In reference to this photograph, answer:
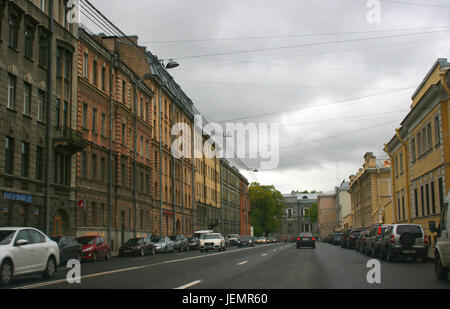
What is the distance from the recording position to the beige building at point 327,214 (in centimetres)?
14362

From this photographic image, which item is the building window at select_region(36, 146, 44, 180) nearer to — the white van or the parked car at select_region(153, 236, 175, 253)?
the parked car at select_region(153, 236, 175, 253)

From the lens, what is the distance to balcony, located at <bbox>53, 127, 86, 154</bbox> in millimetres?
34000

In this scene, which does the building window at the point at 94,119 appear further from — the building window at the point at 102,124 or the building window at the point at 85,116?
the building window at the point at 85,116

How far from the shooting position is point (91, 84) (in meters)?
40.0

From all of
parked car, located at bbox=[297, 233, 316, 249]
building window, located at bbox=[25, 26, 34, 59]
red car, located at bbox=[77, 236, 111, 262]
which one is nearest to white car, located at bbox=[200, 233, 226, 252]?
parked car, located at bbox=[297, 233, 316, 249]

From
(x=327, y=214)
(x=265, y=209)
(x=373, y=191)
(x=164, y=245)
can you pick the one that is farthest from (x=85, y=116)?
(x=327, y=214)

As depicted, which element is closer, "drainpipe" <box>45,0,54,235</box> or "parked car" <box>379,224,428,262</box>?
"parked car" <box>379,224,428,262</box>

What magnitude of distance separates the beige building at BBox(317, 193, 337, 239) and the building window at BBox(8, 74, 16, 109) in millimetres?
119632

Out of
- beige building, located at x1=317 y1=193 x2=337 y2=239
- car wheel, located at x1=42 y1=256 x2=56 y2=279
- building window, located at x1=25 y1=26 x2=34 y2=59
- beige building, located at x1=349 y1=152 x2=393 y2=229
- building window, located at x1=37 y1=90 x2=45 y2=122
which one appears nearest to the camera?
car wheel, located at x1=42 y1=256 x2=56 y2=279

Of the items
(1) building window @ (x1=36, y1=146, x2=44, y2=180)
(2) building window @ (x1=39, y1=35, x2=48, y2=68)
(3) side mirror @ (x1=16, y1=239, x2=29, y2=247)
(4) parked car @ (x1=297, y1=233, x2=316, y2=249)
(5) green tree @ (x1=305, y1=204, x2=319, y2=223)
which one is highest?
(2) building window @ (x1=39, y1=35, x2=48, y2=68)

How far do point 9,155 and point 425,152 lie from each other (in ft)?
86.0

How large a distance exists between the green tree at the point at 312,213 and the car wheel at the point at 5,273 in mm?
152557

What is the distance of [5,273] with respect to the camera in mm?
14430

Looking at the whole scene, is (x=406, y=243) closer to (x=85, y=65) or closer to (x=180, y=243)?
(x=85, y=65)
